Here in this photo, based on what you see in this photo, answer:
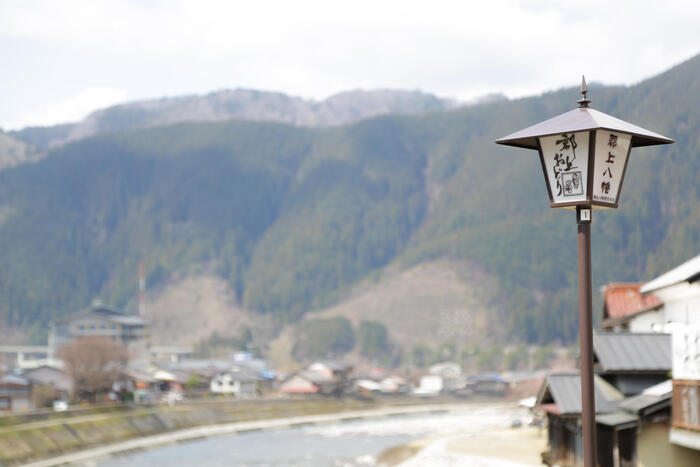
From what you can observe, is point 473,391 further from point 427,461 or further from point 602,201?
point 602,201

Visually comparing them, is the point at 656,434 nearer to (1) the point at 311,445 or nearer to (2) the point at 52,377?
(1) the point at 311,445

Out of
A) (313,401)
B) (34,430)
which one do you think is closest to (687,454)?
(34,430)

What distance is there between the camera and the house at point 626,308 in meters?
36.5

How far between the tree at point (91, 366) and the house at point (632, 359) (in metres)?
52.5

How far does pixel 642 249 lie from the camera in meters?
193

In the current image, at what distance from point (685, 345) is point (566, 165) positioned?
10152 millimetres

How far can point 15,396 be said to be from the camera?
215ft

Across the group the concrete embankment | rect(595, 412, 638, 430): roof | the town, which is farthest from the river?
rect(595, 412, 638, 430): roof

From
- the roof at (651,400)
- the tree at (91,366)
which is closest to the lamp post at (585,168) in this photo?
the roof at (651,400)

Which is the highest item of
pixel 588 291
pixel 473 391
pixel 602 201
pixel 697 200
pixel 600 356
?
pixel 697 200

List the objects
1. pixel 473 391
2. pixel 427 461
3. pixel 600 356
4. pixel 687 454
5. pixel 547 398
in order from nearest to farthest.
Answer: pixel 687 454 → pixel 600 356 → pixel 547 398 → pixel 427 461 → pixel 473 391

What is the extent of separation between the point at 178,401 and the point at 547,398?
5415cm

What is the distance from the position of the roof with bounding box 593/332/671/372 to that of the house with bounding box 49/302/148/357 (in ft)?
325

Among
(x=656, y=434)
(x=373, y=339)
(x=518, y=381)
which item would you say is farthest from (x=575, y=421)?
(x=373, y=339)
